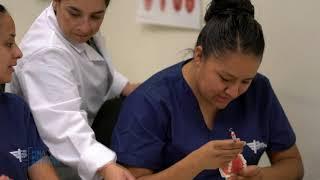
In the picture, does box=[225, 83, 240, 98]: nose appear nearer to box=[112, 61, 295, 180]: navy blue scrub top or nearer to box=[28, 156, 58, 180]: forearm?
box=[112, 61, 295, 180]: navy blue scrub top

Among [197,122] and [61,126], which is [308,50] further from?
[61,126]

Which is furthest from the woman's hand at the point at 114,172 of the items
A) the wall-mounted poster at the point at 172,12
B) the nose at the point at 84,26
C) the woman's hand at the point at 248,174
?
the wall-mounted poster at the point at 172,12

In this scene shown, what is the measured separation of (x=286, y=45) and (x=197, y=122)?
504 mm

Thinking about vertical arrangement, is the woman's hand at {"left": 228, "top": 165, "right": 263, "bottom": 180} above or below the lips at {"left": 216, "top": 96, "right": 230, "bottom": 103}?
below

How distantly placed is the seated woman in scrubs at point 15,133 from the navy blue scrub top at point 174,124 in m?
0.20

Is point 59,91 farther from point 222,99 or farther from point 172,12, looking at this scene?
point 172,12

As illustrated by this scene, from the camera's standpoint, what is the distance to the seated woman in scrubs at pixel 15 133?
1.21 metres

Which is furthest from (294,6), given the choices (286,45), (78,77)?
(78,77)

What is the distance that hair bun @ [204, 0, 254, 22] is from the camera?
1.29m

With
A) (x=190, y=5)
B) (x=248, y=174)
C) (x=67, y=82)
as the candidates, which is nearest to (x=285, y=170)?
(x=248, y=174)

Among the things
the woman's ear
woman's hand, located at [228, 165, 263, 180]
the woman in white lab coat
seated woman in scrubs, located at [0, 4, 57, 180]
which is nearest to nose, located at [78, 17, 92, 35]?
the woman in white lab coat

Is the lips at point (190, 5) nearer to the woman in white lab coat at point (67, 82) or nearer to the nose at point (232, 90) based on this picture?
the woman in white lab coat at point (67, 82)

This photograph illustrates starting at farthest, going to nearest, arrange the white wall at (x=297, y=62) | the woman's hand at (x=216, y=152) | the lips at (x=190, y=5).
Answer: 1. the lips at (x=190, y=5)
2. the white wall at (x=297, y=62)
3. the woman's hand at (x=216, y=152)

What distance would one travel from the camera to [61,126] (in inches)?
48.4
